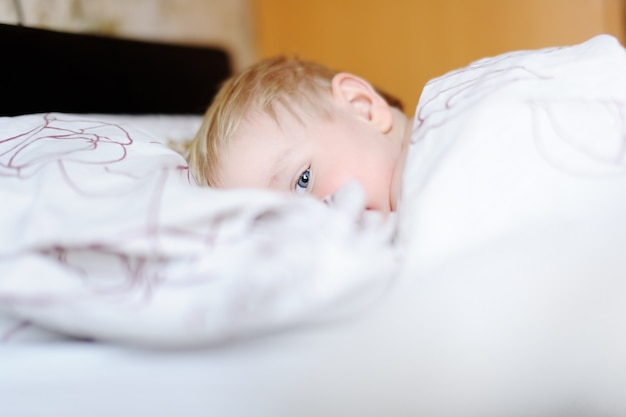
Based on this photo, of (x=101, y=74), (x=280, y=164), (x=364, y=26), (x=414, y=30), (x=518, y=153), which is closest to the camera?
(x=518, y=153)

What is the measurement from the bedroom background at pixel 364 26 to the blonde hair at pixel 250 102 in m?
0.55

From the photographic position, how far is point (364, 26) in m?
1.93

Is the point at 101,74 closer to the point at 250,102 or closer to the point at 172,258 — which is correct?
the point at 250,102

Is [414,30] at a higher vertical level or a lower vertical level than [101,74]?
higher

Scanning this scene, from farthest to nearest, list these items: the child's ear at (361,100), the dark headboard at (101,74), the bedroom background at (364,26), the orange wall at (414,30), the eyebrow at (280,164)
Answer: the orange wall at (414,30) < the bedroom background at (364,26) < the dark headboard at (101,74) < the child's ear at (361,100) < the eyebrow at (280,164)

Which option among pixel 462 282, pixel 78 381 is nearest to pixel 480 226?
pixel 462 282

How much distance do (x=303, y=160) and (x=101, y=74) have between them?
2.02 feet

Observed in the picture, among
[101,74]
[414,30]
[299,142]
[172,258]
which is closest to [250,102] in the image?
[299,142]

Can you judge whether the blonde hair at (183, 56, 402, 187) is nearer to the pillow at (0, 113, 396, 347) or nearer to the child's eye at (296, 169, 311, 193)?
the child's eye at (296, 169, 311, 193)

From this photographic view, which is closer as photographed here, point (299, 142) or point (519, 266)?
point (519, 266)

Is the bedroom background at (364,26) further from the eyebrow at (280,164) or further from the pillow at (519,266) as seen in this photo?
the pillow at (519,266)

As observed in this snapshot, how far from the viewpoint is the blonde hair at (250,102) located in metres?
0.78

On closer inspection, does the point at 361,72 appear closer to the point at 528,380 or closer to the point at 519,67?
the point at 519,67

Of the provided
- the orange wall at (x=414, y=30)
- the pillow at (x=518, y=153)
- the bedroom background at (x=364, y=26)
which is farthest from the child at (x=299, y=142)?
the orange wall at (x=414, y=30)
